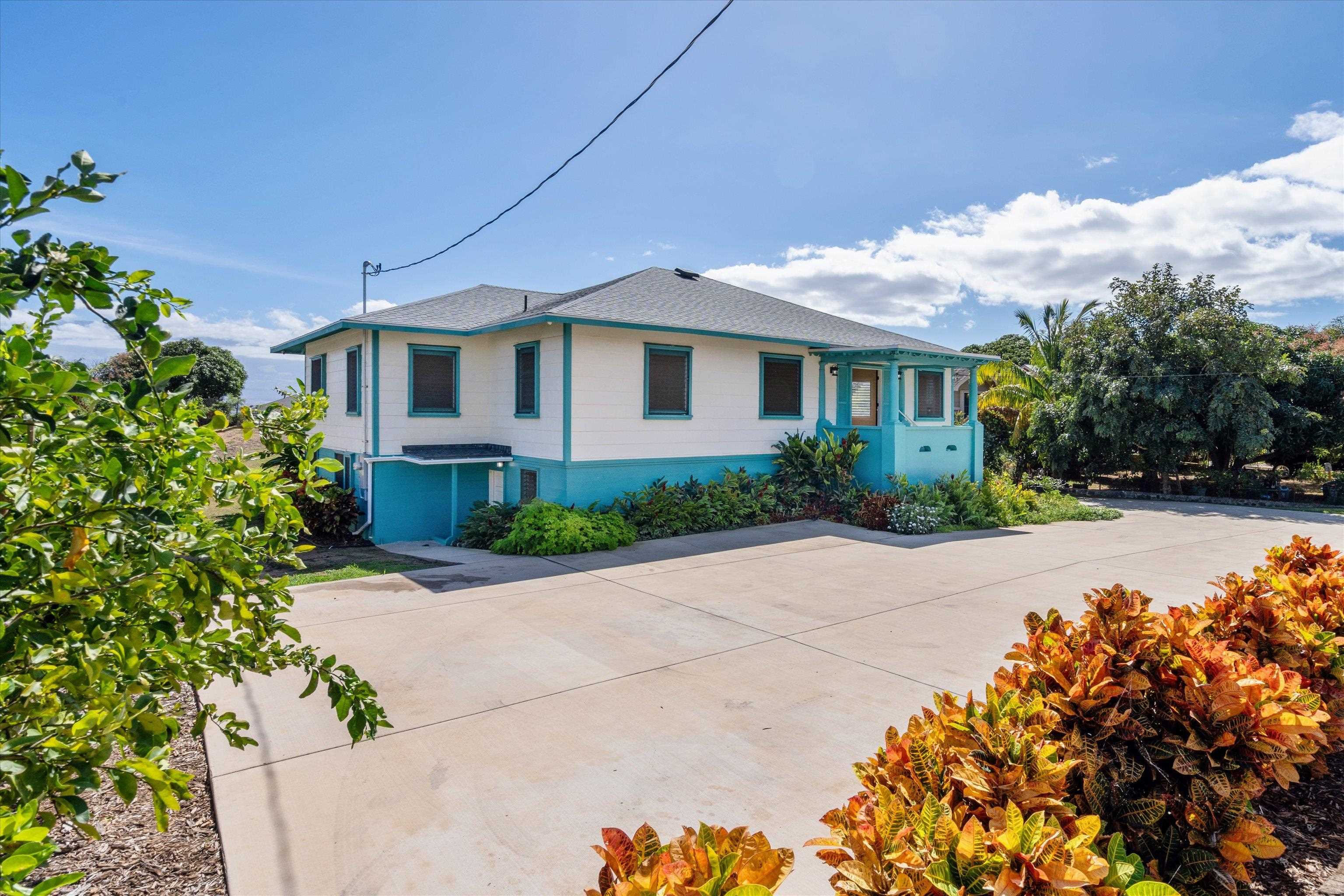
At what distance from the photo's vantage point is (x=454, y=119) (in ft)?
34.7

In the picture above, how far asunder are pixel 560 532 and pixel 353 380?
6.30 meters

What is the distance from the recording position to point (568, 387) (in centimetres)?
1148

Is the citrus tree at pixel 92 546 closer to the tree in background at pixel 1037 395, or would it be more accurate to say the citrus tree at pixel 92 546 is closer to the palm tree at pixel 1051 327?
the tree in background at pixel 1037 395

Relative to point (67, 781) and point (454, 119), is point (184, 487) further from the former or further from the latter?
point (454, 119)

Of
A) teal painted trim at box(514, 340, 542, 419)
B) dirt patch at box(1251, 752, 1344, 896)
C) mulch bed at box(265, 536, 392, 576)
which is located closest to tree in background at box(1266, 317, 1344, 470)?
teal painted trim at box(514, 340, 542, 419)

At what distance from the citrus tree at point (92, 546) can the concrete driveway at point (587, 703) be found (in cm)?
184

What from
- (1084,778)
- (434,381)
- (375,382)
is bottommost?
(1084,778)

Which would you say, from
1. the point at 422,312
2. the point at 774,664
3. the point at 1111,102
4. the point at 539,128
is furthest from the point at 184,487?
the point at 422,312

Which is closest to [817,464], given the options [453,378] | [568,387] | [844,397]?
[844,397]

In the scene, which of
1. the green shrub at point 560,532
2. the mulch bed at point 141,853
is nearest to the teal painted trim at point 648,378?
the green shrub at point 560,532

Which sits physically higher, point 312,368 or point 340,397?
point 312,368

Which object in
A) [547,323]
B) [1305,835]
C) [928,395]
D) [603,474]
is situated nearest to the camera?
[1305,835]

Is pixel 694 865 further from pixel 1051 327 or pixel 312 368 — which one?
pixel 1051 327

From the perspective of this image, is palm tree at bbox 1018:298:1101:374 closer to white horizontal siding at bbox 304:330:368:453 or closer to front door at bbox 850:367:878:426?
front door at bbox 850:367:878:426
